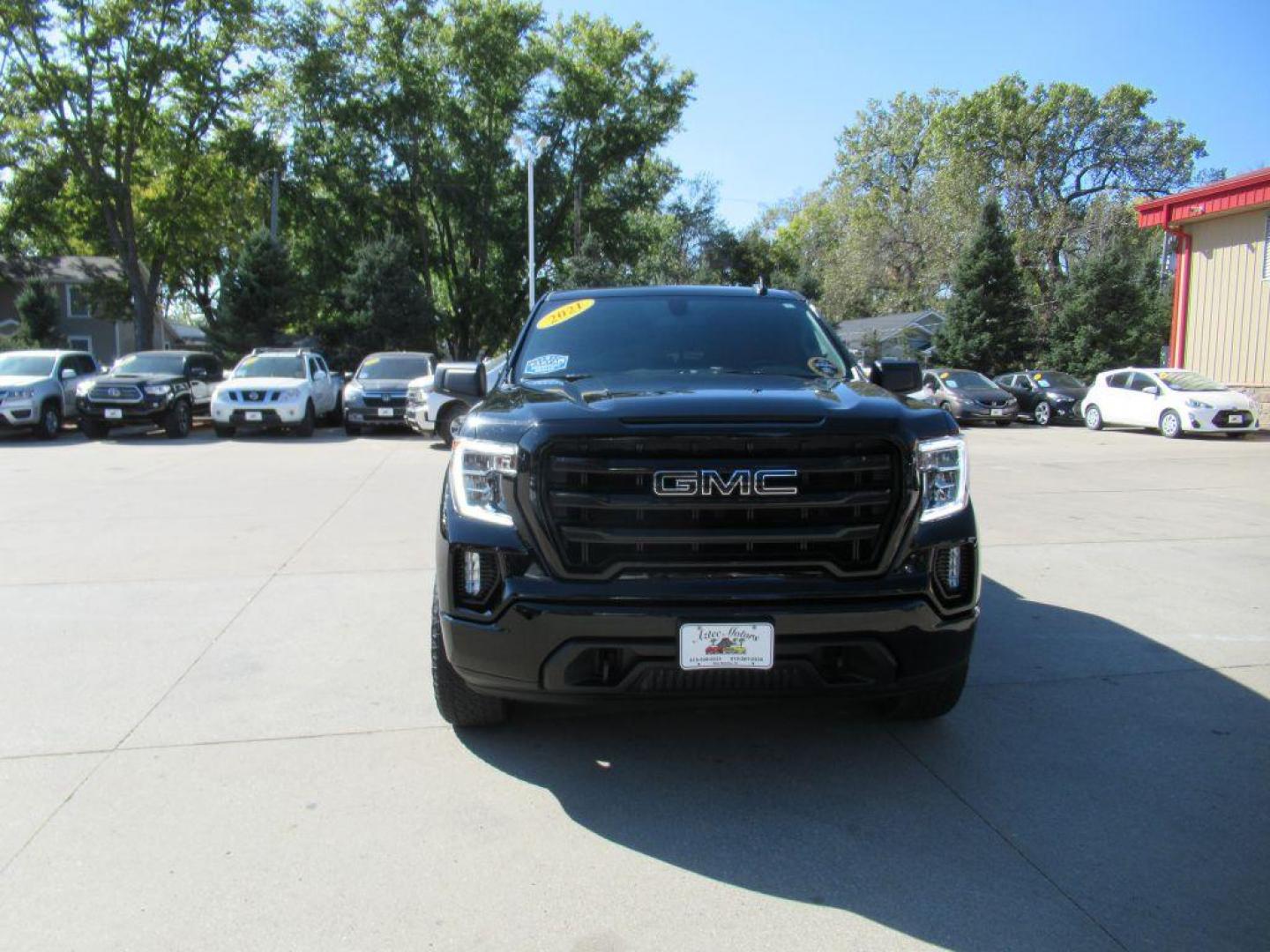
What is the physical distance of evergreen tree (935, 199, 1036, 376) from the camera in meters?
32.4

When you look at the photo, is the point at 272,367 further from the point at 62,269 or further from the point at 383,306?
the point at 62,269

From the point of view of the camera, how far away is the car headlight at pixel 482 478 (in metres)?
3.38

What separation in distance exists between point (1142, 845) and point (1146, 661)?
7.09 ft

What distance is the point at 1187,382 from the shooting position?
838 inches

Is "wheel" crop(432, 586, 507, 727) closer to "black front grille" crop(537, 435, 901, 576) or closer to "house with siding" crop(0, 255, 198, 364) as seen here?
"black front grille" crop(537, 435, 901, 576)

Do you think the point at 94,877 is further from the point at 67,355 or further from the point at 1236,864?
the point at 67,355

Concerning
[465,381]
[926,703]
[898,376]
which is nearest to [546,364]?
[465,381]

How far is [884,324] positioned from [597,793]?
50330 mm

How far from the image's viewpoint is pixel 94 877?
299cm

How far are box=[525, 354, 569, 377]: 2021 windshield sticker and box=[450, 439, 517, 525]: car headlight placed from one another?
1123mm

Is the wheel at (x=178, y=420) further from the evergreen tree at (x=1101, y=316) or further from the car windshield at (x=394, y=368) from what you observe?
the evergreen tree at (x=1101, y=316)

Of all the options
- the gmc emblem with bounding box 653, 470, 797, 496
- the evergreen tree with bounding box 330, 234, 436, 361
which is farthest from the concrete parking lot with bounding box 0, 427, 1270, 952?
the evergreen tree with bounding box 330, 234, 436, 361

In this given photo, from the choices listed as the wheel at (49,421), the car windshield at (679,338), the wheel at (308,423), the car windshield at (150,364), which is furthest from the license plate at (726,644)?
the car windshield at (150,364)

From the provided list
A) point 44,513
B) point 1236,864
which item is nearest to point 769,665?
point 1236,864
